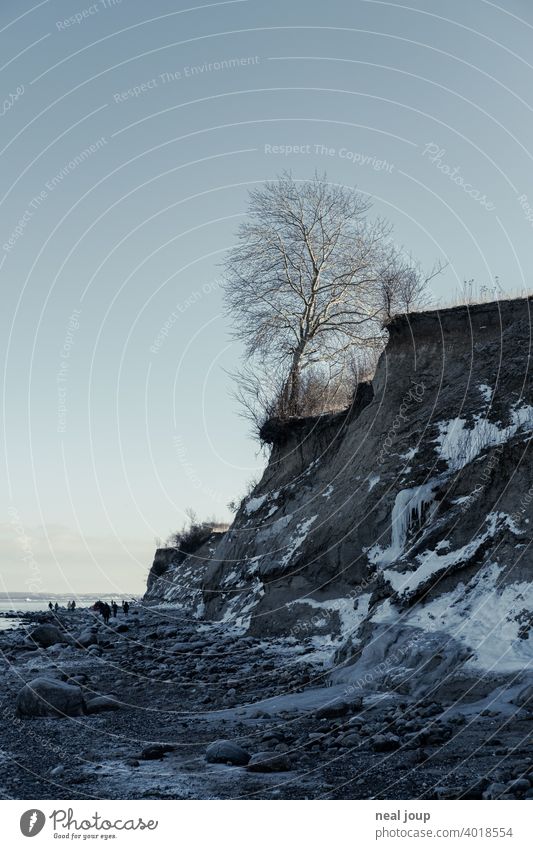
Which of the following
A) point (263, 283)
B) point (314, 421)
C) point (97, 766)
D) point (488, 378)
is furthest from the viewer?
point (263, 283)

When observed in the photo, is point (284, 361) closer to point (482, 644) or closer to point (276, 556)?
point (276, 556)

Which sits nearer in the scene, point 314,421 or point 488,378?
point 488,378

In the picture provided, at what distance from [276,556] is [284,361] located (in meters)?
11.9

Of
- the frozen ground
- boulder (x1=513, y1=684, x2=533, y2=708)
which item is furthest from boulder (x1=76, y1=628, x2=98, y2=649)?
boulder (x1=513, y1=684, x2=533, y2=708)

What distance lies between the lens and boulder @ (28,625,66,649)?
90.8ft

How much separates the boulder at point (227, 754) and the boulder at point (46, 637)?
18.8 meters

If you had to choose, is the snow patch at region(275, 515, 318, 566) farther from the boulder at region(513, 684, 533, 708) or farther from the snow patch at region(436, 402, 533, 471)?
the boulder at region(513, 684, 533, 708)

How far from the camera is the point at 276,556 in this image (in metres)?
25.3

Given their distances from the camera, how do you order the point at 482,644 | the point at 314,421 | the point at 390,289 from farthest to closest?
the point at 314,421, the point at 390,289, the point at 482,644
